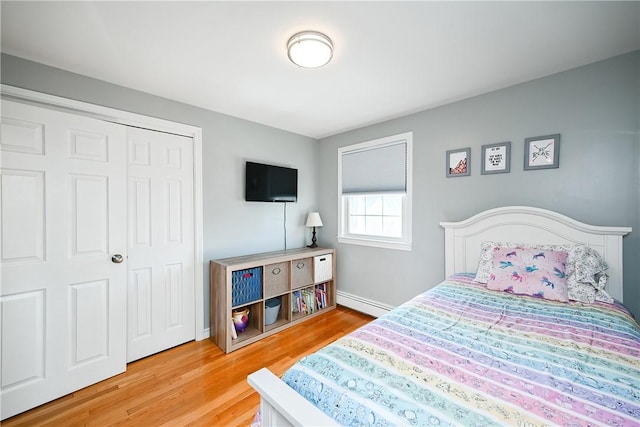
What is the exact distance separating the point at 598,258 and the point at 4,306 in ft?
13.0

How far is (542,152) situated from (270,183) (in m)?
2.64

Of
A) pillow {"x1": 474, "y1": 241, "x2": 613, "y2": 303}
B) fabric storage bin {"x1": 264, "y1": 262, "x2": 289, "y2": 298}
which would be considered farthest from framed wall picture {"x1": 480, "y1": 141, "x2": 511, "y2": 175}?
fabric storage bin {"x1": 264, "y1": 262, "x2": 289, "y2": 298}

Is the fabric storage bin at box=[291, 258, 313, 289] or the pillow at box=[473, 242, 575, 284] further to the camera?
the fabric storage bin at box=[291, 258, 313, 289]

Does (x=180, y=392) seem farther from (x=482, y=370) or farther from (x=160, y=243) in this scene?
(x=482, y=370)

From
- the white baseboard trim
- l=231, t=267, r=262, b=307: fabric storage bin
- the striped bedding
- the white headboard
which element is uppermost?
the white headboard

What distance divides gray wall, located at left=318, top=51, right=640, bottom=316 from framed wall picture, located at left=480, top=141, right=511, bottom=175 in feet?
0.15

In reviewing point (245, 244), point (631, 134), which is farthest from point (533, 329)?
point (245, 244)

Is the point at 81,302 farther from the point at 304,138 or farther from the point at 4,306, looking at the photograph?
the point at 304,138

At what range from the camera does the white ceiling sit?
55.3 inches

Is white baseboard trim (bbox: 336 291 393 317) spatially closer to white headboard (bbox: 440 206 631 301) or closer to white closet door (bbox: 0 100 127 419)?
white headboard (bbox: 440 206 631 301)

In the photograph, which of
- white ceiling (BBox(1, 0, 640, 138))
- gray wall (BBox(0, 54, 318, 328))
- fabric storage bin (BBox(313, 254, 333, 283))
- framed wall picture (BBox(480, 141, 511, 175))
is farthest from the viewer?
fabric storage bin (BBox(313, 254, 333, 283))

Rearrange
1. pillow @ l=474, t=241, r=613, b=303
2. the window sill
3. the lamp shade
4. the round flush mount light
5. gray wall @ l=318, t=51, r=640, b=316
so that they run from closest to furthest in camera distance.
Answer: the round flush mount light
pillow @ l=474, t=241, r=613, b=303
gray wall @ l=318, t=51, r=640, b=316
the window sill
the lamp shade

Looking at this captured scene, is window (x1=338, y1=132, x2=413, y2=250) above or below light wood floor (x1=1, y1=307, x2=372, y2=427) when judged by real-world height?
above

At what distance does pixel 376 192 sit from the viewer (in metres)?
3.21
